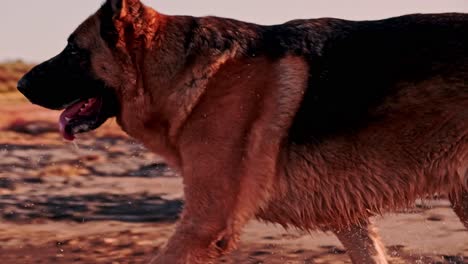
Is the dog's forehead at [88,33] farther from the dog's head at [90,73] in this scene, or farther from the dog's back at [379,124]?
the dog's back at [379,124]

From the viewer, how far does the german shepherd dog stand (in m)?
4.45

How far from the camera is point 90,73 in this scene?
15.7 ft

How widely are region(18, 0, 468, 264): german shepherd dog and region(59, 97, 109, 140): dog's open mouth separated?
10 cm

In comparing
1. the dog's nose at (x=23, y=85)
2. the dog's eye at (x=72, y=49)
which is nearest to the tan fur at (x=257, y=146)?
the dog's eye at (x=72, y=49)

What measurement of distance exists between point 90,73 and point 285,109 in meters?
1.00

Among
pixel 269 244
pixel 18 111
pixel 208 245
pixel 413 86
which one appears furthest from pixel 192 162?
pixel 18 111

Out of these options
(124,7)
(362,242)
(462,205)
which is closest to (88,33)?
(124,7)

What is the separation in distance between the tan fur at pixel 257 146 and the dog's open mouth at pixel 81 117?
210 millimetres

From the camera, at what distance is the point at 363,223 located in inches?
201

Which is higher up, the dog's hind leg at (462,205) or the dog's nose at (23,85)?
the dog's nose at (23,85)

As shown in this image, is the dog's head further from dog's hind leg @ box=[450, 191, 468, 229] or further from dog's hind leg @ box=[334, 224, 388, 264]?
dog's hind leg @ box=[450, 191, 468, 229]

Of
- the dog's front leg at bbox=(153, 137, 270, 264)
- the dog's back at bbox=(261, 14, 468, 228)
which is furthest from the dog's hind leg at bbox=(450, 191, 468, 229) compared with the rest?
the dog's front leg at bbox=(153, 137, 270, 264)

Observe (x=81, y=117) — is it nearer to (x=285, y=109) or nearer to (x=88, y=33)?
(x=88, y=33)

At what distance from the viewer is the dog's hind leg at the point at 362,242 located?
5.14 meters
